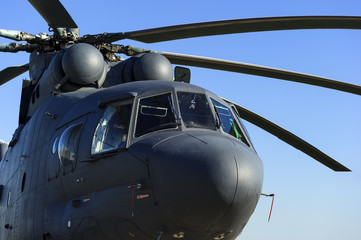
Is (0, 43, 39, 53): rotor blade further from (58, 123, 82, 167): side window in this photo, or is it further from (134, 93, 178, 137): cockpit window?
(134, 93, 178, 137): cockpit window

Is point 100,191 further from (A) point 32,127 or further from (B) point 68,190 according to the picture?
(A) point 32,127

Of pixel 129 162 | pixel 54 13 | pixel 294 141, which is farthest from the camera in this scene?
pixel 294 141

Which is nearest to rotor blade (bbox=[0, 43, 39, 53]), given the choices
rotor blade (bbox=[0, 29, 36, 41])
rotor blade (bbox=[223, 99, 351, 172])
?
rotor blade (bbox=[0, 29, 36, 41])

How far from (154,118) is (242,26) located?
2.13 meters

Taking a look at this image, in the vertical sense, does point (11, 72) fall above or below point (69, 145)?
above

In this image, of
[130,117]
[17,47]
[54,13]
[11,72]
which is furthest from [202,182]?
[11,72]

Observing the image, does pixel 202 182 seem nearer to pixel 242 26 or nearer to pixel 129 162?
pixel 129 162

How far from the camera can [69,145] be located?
6082 mm

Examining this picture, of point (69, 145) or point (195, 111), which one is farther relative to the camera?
point (69, 145)

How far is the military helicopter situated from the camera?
4773 mm

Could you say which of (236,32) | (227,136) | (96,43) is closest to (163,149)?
(227,136)

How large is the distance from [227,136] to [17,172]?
3854 mm

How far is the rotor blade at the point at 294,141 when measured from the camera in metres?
9.12

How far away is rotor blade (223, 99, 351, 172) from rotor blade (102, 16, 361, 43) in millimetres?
2441
